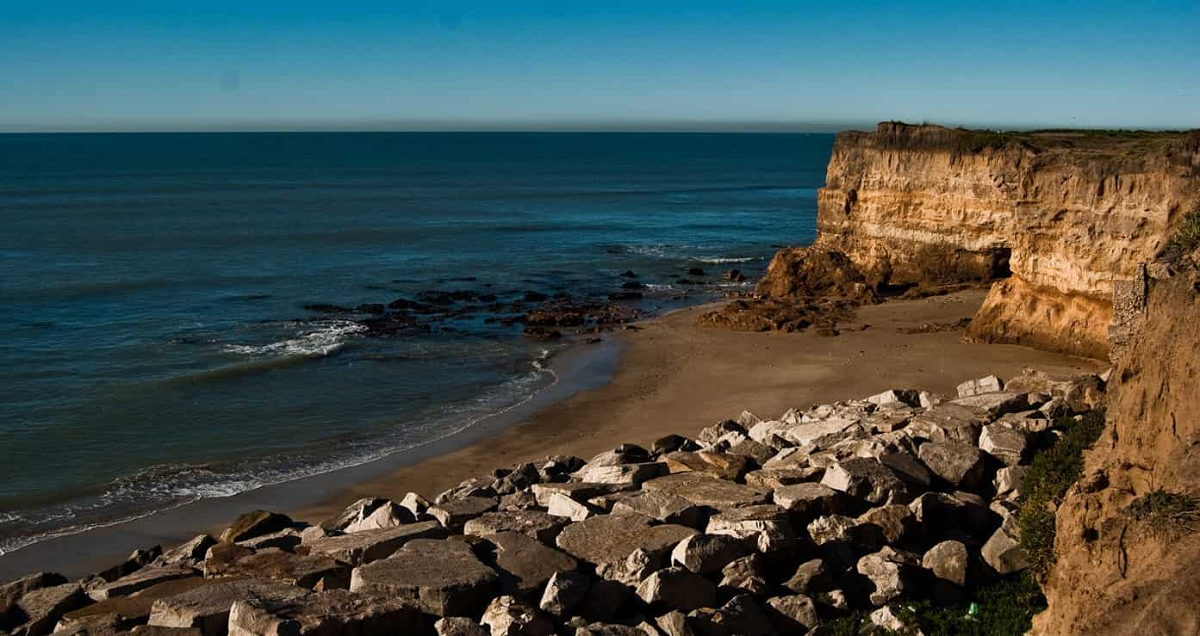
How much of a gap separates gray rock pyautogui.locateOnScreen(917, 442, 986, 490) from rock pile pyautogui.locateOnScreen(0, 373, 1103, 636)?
0.07 feet

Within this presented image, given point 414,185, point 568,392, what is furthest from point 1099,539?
point 414,185

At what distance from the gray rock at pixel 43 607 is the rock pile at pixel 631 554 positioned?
25 millimetres

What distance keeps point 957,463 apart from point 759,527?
3.77m

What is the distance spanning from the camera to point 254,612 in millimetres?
9641

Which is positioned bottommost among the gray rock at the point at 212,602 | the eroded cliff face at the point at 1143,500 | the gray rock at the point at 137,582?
the gray rock at the point at 137,582

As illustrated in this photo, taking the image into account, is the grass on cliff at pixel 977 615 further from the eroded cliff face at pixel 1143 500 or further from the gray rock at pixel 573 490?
the gray rock at pixel 573 490

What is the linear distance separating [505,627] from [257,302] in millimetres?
32866

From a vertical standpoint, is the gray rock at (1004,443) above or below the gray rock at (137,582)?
above

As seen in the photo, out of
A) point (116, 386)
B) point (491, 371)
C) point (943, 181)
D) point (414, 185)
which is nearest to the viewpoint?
point (116, 386)

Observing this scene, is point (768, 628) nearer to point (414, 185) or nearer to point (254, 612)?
point (254, 612)

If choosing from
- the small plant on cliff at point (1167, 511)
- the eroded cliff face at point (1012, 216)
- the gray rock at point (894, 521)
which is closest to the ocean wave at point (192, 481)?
the gray rock at point (894, 521)

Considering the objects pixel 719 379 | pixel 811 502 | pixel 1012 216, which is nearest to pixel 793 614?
pixel 811 502

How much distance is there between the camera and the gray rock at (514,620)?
9805 millimetres

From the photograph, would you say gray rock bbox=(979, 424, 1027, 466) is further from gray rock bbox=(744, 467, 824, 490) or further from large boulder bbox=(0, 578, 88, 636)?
large boulder bbox=(0, 578, 88, 636)
